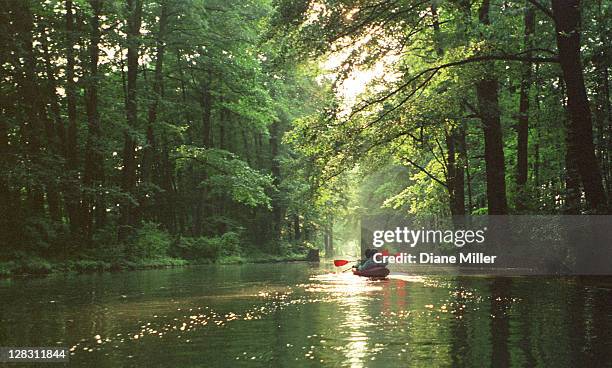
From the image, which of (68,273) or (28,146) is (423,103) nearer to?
(68,273)

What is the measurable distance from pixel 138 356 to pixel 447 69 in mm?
13568

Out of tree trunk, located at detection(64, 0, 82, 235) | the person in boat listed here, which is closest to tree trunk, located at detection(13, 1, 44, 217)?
tree trunk, located at detection(64, 0, 82, 235)

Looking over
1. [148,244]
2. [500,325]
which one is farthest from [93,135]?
[500,325]

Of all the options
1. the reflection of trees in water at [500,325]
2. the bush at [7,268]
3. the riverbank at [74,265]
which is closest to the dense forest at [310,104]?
the riverbank at [74,265]

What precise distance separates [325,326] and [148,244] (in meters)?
21.7

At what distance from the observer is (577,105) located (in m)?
14.4

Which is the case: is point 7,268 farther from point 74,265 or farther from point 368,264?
point 368,264

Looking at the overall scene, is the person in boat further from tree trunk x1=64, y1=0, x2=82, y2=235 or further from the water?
tree trunk x1=64, y1=0, x2=82, y2=235

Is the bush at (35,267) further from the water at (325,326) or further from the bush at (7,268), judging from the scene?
the water at (325,326)

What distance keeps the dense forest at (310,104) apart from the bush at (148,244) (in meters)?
0.10

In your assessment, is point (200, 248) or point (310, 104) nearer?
point (310, 104)

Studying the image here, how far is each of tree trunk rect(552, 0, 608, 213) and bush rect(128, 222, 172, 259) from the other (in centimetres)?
1919

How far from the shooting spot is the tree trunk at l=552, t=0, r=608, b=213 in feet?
46.3

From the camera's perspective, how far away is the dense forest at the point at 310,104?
15.5 meters
